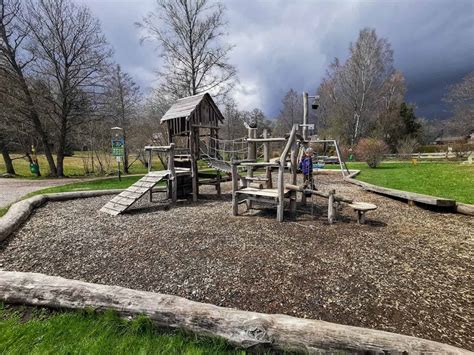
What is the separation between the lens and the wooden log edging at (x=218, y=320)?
174 cm

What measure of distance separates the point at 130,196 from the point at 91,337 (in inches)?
193

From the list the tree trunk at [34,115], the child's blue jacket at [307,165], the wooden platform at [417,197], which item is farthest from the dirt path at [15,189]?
the wooden platform at [417,197]

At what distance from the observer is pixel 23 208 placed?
19.7 feet

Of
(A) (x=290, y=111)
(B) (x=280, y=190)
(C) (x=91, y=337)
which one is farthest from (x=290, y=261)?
(A) (x=290, y=111)

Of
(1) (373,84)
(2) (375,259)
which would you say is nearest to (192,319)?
(2) (375,259)

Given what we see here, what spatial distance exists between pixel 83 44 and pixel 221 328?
20931 millimetres

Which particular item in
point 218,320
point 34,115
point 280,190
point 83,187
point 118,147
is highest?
point 34,115

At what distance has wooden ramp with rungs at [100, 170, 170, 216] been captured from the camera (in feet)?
20.3

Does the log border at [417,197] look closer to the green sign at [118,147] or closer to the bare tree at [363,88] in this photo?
the green sign at [118,147]

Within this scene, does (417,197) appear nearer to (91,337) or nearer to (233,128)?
(91,337)

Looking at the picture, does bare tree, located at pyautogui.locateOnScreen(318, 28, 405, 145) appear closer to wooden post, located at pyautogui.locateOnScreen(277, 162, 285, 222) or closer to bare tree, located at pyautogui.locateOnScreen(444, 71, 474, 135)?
bare tree, located at pyautogui.locateOnScreen(444, 71, 474, 135)

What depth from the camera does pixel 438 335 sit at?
6.81 ft

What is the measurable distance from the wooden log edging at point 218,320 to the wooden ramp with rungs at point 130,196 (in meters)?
3.56

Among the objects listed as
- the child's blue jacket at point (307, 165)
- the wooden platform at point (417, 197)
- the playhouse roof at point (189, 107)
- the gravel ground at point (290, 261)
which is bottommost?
the gravel ground at point (290, 261)
